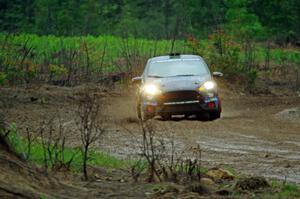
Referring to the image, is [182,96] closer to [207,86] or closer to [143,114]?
[207,86]

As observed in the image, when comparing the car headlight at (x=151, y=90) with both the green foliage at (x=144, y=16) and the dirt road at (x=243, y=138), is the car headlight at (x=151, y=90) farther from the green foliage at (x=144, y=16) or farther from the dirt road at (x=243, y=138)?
the green foliage at (x=144, y=16)

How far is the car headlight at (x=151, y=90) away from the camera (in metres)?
22.5

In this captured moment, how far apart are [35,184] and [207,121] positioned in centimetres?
1274

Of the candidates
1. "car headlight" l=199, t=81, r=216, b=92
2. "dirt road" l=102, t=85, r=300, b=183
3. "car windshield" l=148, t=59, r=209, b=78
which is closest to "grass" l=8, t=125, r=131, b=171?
"dirt road" l=102, t=85, r=300, b=183

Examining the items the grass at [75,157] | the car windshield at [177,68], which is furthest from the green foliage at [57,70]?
the grass at [75,157]

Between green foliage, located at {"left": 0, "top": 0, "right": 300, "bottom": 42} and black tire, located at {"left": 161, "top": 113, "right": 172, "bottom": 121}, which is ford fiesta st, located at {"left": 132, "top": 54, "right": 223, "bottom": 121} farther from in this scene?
green foliage, located at {"left": 0, "top": 0, "right": 300, "bottom": 42}

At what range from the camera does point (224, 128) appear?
20.7 meters

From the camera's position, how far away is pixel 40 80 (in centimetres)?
3347

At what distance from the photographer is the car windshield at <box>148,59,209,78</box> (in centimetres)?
2312

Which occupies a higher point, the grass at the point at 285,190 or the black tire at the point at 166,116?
the grass at the point at 285,190

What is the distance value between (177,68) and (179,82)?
0.91m

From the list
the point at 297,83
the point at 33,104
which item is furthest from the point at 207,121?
A: the point at 297,83

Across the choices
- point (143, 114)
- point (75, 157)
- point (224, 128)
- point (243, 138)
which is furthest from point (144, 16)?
point (75, 157)

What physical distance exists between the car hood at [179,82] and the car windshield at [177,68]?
10.5 inches
